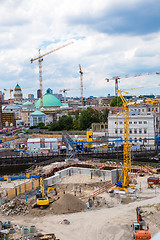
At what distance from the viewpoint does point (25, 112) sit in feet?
406

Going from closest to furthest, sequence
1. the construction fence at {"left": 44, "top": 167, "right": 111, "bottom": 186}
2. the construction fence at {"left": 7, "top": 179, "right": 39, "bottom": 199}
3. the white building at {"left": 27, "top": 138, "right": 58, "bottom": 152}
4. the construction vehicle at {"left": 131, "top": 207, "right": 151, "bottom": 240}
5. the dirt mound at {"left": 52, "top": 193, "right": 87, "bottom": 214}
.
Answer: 1. the construction vehicle at {"left": 131, "top": 207, "right": 151, "bottom": 240}
2. the dirt mound at {"left": 52, "top": 193, "right": 87, "bottom": 214}
3. the construction fence at {"left": 7, "top": 179, "right": 39, "bottom": 199}
4. the construction fence at {"left": 44, "top": 167, "right": 111, "bottom": 186}
5. the white building at {"left": 27, "top": 138, "right": 58, "bottom": 152}

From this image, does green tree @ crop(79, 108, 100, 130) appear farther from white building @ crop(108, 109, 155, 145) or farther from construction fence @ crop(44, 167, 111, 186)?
construction fence @ crop(44, 167, 111, 186)

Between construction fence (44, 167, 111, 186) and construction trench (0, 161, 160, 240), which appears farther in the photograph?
construction fence (44, 167, 111, 186)

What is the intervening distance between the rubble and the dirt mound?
8.73 ft

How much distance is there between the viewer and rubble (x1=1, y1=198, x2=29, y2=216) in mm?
25766

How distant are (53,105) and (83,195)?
4082 inches

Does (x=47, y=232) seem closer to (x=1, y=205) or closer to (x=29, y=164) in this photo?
(x=1, y=205)

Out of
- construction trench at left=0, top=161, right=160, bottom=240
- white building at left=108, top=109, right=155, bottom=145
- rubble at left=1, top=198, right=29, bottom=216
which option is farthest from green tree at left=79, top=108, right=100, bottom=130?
rubble at left=1, top=198, right=29, bottom=216

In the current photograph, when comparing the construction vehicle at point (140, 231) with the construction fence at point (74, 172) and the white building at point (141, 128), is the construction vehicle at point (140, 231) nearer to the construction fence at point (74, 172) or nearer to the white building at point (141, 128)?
the construction fence at point (74, 172)

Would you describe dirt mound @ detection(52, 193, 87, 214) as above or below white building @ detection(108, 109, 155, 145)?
below

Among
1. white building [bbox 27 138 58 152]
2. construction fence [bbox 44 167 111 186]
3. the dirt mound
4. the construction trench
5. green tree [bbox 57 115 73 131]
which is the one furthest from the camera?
green tree [bbox 57 115 73 131]

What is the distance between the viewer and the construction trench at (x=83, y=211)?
21.3 m

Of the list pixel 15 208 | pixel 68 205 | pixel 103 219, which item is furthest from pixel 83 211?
pixel 15 208

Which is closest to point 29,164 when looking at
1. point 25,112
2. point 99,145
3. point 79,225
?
point 99,145
